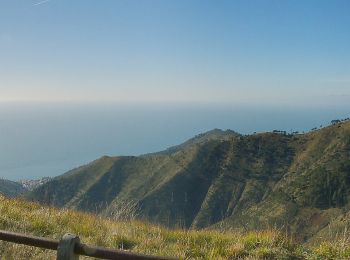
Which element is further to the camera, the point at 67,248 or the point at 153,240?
the point at 153,240

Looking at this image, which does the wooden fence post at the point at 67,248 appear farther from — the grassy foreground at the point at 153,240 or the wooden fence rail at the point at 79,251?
the grassy foreground at the point at 153,240

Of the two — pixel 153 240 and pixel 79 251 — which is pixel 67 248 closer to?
pixel 79 251

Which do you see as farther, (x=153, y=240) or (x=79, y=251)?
(x=153, y=240)

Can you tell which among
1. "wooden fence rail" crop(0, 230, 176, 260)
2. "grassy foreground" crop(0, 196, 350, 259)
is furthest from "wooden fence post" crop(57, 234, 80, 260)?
"grassy foreground" crop(0, 196, 350, 259)

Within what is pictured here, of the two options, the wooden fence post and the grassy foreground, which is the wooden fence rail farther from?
the grassy foreground

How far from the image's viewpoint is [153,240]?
7074mm

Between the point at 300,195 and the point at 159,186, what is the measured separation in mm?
62021

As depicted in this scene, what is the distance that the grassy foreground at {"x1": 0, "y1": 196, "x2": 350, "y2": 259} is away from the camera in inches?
244

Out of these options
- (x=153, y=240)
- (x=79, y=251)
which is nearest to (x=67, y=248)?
(x=79, y=251)

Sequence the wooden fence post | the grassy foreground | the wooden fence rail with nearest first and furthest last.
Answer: the wooden fence rail → the wooden fence post → the grassy foreground

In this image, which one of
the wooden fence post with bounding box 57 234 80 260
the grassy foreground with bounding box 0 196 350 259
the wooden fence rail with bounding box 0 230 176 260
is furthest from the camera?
the grassy foreground with bounding box 0 196 350 259

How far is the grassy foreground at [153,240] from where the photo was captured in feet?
20.3

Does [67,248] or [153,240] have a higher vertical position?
[67,248]

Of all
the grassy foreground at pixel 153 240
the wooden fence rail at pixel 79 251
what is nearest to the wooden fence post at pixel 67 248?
the wooden fence rail at pixel 79 251
